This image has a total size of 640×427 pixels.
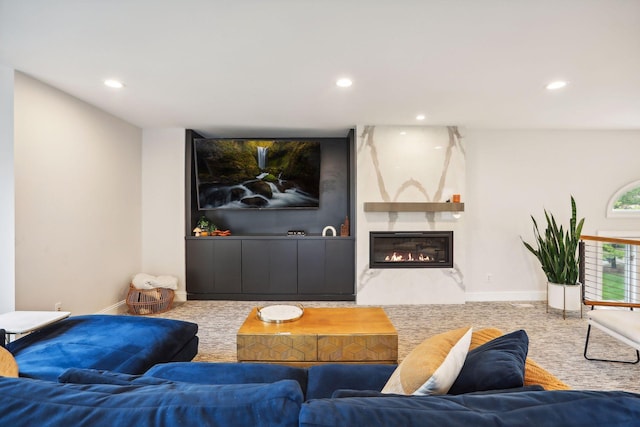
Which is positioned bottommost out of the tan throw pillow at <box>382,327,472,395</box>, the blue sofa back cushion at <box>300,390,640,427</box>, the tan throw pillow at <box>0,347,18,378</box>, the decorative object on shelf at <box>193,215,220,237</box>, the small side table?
the small side table

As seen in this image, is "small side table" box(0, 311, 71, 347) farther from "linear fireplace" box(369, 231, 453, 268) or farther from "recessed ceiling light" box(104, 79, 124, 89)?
"linear fireplace" box(369, 231, 453, 268)

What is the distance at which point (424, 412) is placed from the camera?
0.75 metres

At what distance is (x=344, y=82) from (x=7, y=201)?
302cm

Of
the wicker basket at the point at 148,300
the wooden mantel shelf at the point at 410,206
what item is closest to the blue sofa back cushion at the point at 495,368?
the wooden mantel shelf at the point at 410,206

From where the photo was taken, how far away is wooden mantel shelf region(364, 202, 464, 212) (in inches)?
173

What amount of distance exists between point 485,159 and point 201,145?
4.13m

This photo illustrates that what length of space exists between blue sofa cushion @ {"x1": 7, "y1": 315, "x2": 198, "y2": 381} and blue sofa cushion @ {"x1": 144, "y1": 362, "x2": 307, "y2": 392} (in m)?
0.39

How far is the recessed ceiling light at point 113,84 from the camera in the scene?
115 inches

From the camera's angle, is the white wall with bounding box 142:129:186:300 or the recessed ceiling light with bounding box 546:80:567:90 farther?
the white wall with bounding box 142:129:186:300

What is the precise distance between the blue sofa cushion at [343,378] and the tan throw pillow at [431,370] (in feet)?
1.10

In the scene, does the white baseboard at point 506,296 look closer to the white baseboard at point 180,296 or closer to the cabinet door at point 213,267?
the cabinet door at point 213,267

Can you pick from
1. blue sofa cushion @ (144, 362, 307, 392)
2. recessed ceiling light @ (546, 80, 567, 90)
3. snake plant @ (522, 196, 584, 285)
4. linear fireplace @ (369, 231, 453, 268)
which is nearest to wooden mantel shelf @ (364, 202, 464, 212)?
linear fireplace @ (369, 231, 453, 268)

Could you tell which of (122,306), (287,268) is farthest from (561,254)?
(122,306)

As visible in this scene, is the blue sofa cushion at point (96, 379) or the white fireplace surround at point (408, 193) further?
the white fireplace surround at point (408, 193)
